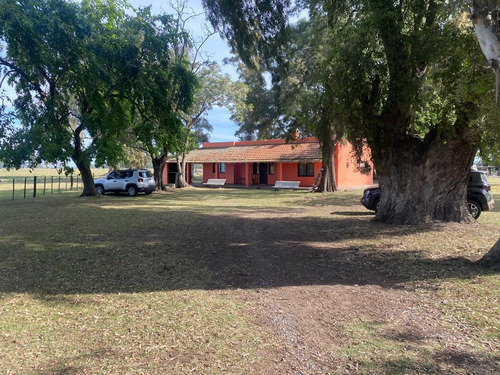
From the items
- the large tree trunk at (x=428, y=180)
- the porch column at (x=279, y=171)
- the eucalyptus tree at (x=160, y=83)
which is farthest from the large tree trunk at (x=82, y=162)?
the porch column at (x=279, y=171)

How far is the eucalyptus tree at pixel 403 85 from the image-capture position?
797cm

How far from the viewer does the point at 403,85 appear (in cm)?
873

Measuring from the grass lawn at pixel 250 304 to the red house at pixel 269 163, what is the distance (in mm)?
18924

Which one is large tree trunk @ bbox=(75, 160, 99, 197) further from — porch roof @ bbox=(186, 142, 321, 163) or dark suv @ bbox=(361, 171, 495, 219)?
dark suv @ bbox=(361, 171, 495, 219)

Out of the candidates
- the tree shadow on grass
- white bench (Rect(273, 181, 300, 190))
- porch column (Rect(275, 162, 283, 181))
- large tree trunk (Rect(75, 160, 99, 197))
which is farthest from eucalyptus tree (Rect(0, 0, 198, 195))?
porch column (Rect(275, 162, 283, 181))

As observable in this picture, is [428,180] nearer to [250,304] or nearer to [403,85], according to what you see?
[403,85]

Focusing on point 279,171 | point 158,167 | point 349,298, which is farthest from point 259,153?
point 349,298

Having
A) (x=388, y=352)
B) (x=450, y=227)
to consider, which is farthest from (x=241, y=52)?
(x=388, y=352)

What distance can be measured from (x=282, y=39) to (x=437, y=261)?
7.98 meters

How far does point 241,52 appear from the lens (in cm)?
1120

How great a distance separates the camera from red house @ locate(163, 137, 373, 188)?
1160 inches

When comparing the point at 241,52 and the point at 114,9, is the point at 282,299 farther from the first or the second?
the point at 114,9

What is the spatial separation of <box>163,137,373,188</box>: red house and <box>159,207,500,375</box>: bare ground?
18106 millimetres

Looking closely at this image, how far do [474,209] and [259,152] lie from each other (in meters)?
22.1
